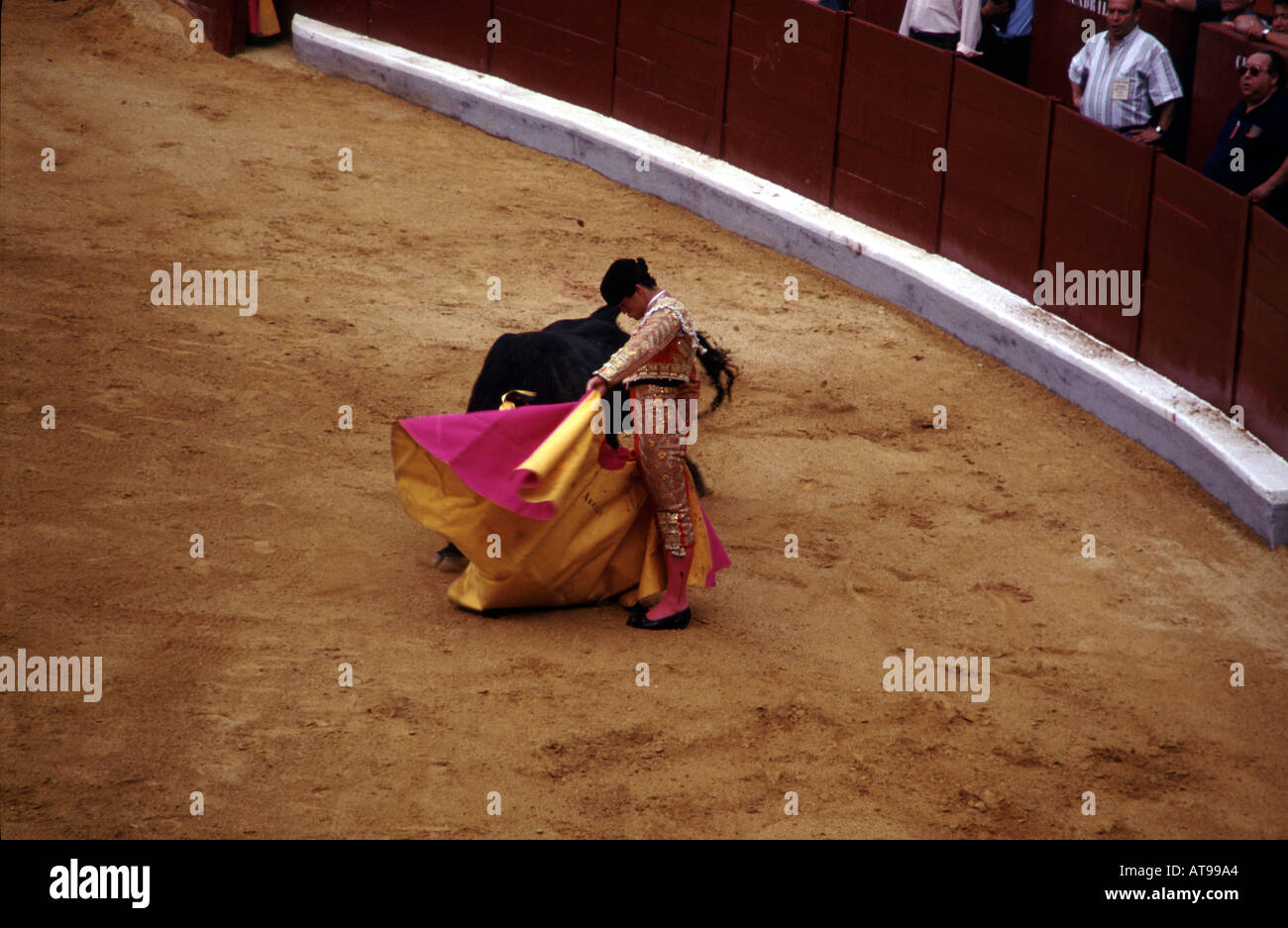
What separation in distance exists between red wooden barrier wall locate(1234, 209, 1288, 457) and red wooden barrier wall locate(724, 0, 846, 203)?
117 inches

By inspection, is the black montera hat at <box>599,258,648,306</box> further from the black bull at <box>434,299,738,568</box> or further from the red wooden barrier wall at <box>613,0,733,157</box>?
the red wooden barrier wall at <box>613,0,733,157</box>

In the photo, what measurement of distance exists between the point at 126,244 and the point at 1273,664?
5.72 m

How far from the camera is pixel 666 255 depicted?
7996 millimetres

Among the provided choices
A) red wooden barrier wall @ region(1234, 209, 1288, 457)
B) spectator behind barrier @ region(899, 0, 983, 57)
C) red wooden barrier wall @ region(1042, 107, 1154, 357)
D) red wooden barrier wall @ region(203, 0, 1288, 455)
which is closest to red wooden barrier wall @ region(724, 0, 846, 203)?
red wooden barrier wall @ region(203, 0, 1288, 455)

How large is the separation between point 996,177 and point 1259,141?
164 centimetres

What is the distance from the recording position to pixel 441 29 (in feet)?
33.3

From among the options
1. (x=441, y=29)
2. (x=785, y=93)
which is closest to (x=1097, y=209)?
(x=785, y=93)

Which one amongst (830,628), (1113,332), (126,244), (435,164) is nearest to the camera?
(830,628)

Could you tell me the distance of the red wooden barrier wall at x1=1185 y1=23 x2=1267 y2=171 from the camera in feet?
20.7

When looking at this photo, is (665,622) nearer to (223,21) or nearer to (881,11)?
(881,11)

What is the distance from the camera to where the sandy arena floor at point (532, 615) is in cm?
373

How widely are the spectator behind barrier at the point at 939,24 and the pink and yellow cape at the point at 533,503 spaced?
4.33 metres

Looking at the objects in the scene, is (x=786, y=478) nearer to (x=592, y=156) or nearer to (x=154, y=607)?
(x=154, y=607)

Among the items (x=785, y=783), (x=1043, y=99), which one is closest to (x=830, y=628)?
(x=785, y=783)
